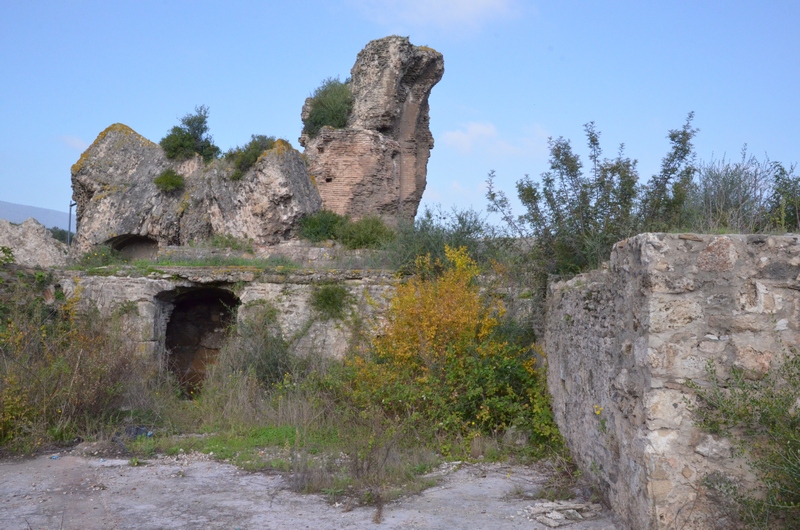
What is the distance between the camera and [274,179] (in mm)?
15977

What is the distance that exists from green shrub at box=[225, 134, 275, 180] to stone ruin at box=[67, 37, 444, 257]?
0.70ft

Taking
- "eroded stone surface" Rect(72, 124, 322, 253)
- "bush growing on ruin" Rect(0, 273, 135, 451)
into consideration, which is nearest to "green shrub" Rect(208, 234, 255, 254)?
"eroded stone surface" Rect(72, 124, 322, 253)

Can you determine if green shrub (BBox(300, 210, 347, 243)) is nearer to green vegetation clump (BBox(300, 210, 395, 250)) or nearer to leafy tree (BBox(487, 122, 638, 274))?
green vegetation clump (BBox(300, 210, 395, 250))

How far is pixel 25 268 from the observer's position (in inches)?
421

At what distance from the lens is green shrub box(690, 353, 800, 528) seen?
3746mm

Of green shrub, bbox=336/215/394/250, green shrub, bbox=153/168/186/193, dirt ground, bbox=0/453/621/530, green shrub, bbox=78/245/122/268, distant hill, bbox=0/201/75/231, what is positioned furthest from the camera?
distant hill, bbox=0/201/75/231

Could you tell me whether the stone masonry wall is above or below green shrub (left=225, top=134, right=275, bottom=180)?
below

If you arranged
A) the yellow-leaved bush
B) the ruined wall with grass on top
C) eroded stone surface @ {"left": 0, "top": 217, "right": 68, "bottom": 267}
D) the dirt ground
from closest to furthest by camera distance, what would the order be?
the dirt ground → the yellow-leaved bush → the ruined wall with grass on top → eroded stone surface @ {"left": 0, "top": 217, "right": 68, "bottom": 267}

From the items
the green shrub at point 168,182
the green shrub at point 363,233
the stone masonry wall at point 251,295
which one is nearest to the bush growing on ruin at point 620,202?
the stone masonry wall at point 251,295

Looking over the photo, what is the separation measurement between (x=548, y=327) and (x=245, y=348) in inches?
185

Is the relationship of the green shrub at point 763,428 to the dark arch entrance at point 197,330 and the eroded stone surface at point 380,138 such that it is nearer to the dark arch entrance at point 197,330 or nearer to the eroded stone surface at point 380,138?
the dark arch entrance at point 197,330

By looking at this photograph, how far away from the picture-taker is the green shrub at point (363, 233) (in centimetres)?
1588

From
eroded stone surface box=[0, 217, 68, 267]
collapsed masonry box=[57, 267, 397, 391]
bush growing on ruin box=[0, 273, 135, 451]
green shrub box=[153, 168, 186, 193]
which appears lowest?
bush growing on ruin box=[0, 273, 135, 451]

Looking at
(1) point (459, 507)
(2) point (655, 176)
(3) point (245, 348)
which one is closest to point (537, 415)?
(1) point (459, 507)
